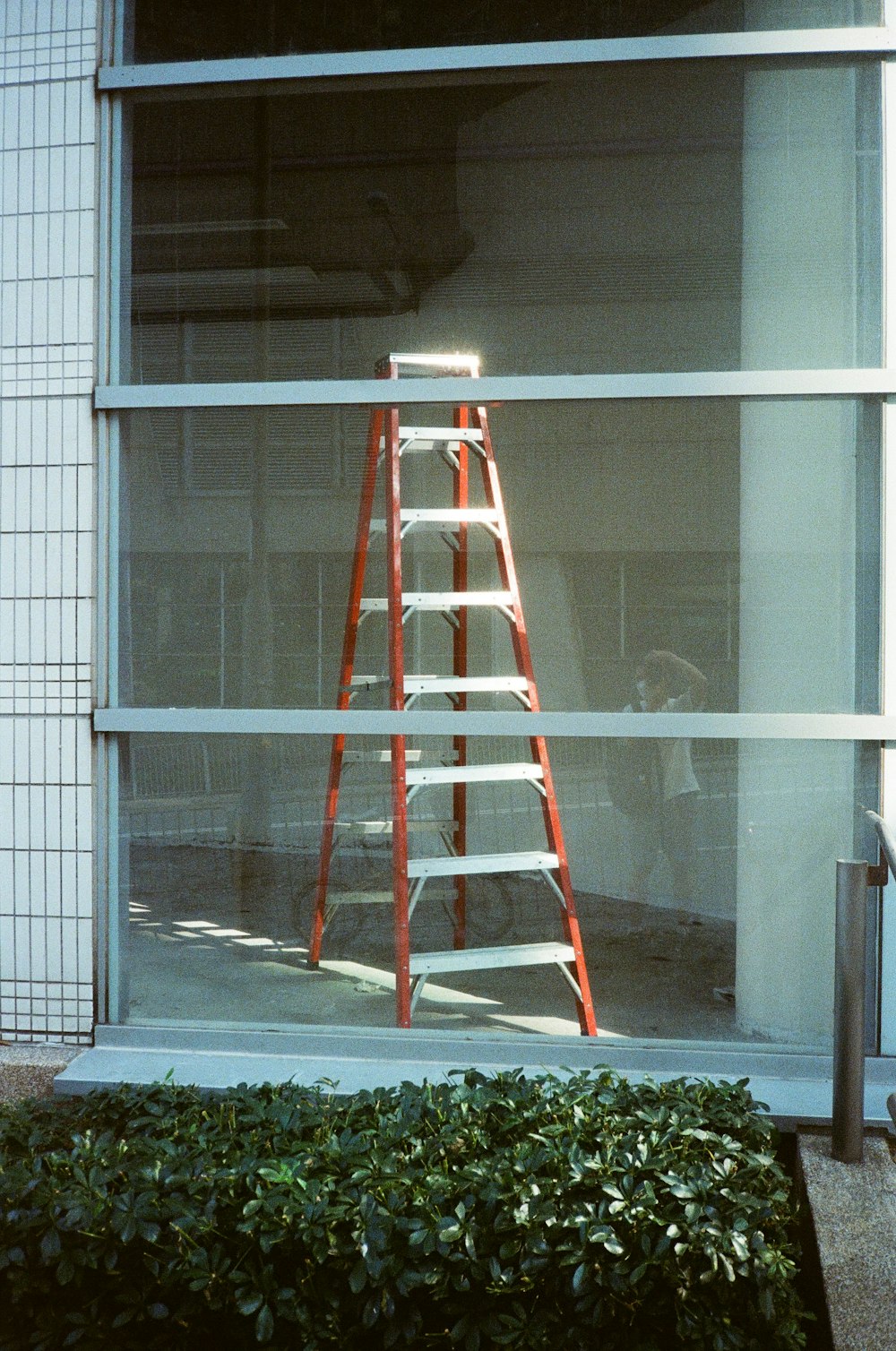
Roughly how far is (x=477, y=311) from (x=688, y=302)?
661 mm

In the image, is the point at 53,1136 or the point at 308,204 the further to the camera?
the point at 308,204

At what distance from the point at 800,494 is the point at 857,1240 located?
83.8 inches

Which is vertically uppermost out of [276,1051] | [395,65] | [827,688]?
[395,65]

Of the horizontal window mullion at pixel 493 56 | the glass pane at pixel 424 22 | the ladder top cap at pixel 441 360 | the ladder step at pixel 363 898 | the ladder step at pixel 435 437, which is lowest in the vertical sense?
the ladder step at pixel 363 898

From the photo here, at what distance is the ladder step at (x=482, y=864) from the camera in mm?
4078

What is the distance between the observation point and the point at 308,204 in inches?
161

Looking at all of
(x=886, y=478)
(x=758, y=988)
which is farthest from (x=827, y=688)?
(x=758, y=988)

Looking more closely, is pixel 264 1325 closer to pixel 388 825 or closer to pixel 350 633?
pixel 388 825

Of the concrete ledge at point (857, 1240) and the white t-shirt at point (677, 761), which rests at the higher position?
the white t-shirt at point (677, 761)

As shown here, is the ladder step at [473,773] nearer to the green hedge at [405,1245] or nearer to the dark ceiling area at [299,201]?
the green hedge at [405,1245]

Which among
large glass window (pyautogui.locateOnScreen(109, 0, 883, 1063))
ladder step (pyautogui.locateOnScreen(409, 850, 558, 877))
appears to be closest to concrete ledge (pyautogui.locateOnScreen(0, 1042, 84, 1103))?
large glass window (pyautogui.locateOnScreen(109, 0, 883, 1063))

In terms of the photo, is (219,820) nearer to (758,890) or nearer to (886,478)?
(758,890)

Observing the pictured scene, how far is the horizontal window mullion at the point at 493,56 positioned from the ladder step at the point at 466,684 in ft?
6.40

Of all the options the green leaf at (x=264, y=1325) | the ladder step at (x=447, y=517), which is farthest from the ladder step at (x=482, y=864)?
the green leaf at (x=264, y=1325)
